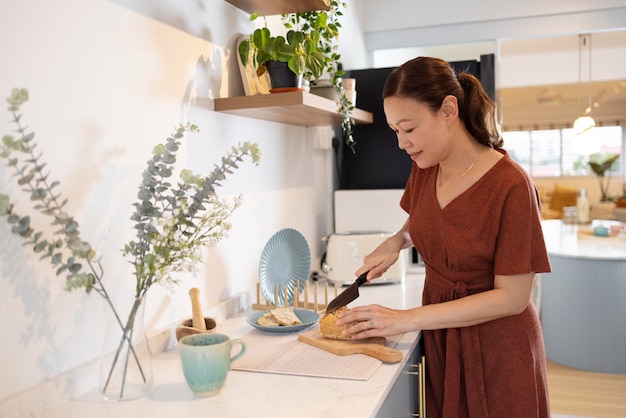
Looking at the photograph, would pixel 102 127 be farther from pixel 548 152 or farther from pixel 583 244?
pixel 548 152

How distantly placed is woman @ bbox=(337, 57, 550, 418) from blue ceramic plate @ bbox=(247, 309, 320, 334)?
0.65 feet

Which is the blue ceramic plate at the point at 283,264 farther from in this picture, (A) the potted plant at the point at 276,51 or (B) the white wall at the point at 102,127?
(A) the potted plant at the point at 276,51

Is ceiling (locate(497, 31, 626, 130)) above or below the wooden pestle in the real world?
above

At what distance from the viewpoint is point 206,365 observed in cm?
109

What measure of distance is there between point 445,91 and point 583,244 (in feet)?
10.0

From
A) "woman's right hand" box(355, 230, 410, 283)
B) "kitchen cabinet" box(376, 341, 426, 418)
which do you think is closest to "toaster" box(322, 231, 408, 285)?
"woman's right hand" box(355, 230, 410, 283)

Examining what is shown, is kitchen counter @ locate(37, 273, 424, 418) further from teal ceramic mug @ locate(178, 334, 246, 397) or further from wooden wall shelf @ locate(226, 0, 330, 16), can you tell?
wooden wall shelf @ locate(226, 0, 330, 16)

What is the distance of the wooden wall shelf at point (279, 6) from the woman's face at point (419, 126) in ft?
1.56

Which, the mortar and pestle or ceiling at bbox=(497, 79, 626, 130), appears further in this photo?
ceiling at bbox=(497, 79, 626, 130)

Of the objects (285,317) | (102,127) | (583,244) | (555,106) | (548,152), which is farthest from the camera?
(548,152)

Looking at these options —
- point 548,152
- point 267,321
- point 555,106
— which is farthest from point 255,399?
point 548,152

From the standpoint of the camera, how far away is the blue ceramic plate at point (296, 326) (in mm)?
1534

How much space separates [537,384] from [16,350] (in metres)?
1.17

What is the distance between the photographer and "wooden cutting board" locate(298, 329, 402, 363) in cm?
131
